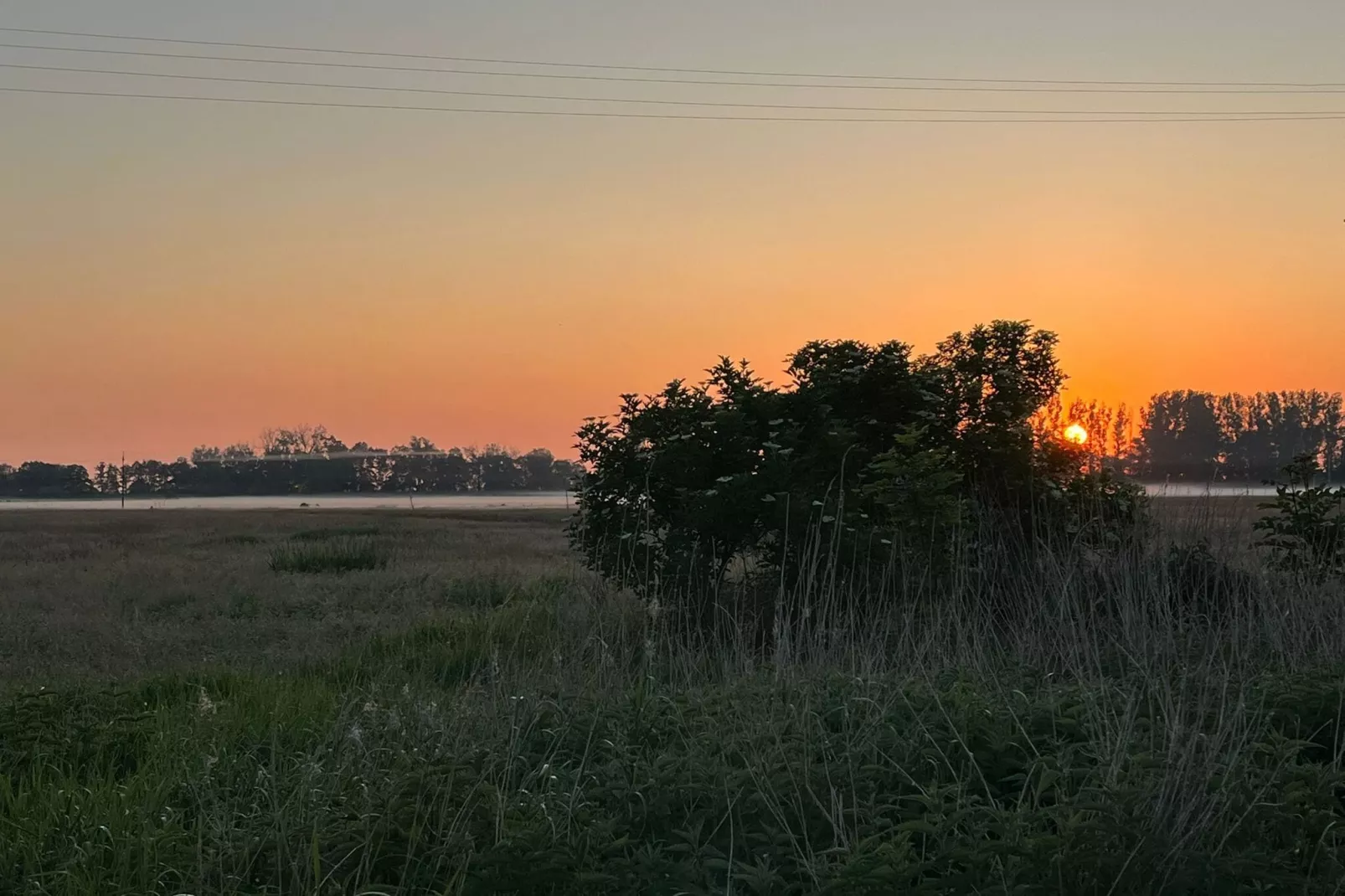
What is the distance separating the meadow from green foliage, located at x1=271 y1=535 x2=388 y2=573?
11.7m

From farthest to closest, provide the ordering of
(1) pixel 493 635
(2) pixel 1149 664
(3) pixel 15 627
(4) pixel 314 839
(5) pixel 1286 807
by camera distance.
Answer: (3) pixel 15 627 → (1) pixel 493 635 → (2) pixel 1149 664 → (5) pixel 1286 807 → (4) pixel 314 839

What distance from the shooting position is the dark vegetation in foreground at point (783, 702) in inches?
147

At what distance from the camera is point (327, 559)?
68.0 feet

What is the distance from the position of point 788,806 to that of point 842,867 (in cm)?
85

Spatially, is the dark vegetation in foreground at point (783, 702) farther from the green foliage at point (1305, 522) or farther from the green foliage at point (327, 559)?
the green foliage at point (327, 559)

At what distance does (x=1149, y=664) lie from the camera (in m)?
6.05

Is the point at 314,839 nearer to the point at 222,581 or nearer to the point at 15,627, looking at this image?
the point at 15,627

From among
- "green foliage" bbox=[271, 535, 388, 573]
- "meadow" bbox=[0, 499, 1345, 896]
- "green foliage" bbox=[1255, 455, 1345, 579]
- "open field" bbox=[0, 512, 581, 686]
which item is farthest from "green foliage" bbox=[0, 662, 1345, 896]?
"green foliage" bbox=[271, 535, 388, 573]

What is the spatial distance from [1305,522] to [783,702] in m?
6.72

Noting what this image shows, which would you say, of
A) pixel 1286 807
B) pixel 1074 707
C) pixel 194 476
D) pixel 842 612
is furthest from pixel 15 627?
pixel 194 476

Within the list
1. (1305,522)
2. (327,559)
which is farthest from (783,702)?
(327,559)

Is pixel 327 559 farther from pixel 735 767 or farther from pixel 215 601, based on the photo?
pixel 735 767

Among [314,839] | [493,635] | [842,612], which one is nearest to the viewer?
[314,839]

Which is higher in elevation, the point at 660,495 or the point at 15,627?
the point at 660,495
